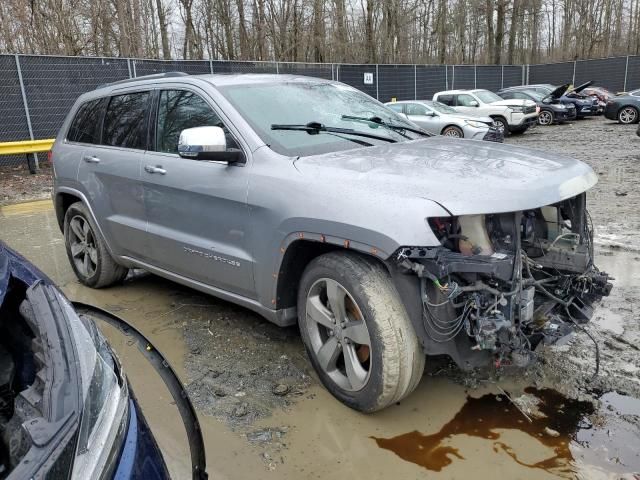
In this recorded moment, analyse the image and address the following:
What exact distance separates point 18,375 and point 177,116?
267 cm

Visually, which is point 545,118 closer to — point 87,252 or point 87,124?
point 87,124

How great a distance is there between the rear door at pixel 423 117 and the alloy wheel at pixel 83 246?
1300 cm

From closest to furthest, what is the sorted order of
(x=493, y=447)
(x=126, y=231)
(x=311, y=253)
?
(x=493, y=447) → (x=311, y=253) → (x=126, y=231)

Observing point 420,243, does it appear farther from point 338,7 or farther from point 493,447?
point 338,7

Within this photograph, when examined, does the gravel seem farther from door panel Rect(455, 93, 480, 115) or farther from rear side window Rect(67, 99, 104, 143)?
door panel Rect(455, 93, 480, 115)

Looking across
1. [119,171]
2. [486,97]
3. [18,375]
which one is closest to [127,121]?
[119,171]

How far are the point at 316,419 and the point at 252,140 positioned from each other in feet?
5.49

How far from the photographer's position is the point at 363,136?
3.68m

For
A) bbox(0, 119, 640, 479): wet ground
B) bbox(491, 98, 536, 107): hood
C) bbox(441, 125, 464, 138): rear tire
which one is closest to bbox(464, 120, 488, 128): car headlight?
bbox(441, 125, 464, 138): rear tire

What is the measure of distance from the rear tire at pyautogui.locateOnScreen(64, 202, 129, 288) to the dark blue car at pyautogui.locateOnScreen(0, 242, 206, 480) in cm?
307

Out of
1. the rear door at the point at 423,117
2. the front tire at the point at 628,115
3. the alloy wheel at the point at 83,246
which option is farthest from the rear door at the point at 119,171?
the front tire at the point at 628,115

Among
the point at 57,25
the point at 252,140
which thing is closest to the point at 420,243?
the point at 252,140

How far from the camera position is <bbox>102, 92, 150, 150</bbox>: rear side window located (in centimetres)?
428

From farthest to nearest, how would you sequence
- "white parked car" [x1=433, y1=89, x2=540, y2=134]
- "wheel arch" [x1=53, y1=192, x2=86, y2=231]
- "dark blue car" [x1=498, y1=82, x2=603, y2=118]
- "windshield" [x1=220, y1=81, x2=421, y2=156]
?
"dark blue car" [x1=498, y1=82, x2=603, y2=118] < "white parked car" [x1=433, y1=89, x2=540, y2=134] < "wheel arch" [x1=53, y1=192, x2=86, y2=231] < "windshield" [x1=220, y1=81, x2=421, y2=156]
